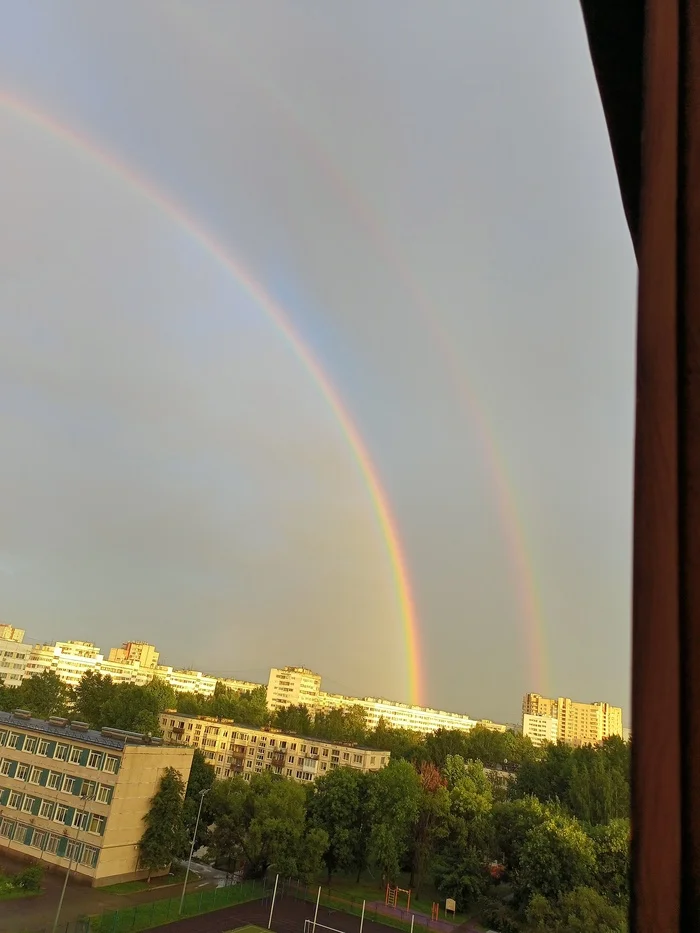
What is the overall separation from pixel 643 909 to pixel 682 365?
32 centimetres

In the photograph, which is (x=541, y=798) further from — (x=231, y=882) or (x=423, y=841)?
(x=231, y=882)

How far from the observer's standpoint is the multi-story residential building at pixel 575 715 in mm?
65000

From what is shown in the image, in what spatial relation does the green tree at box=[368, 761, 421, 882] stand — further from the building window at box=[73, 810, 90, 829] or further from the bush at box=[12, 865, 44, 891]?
the bush at box=[12, 865, 44, 891]

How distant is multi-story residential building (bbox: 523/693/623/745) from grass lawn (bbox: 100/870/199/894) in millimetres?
56445

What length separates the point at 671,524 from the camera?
1.32 ft

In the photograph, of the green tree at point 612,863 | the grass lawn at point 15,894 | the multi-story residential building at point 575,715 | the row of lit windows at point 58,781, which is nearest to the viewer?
the grass lawn at point 15,894

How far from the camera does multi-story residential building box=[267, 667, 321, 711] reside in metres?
61.8

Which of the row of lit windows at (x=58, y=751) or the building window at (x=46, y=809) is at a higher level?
the row of lit windows at (x=58, y=751)

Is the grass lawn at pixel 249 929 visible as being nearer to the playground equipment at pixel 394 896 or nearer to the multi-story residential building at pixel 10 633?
the playground equipment at pixel 394 896

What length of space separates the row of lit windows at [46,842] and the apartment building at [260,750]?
10809mm

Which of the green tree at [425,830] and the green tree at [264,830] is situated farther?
the green tree at [425,830]

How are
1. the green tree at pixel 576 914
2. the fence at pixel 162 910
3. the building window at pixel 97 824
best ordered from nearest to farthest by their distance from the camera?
1. the green tree at pixel 576 914
2. the fence at pixel 162 910
3. the building window at pixel 97 824

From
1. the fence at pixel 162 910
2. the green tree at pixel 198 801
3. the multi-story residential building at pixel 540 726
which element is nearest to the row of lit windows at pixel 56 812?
the fence at pixel 162 910

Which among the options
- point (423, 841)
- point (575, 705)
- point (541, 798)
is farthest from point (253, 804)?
point (575, 705)
